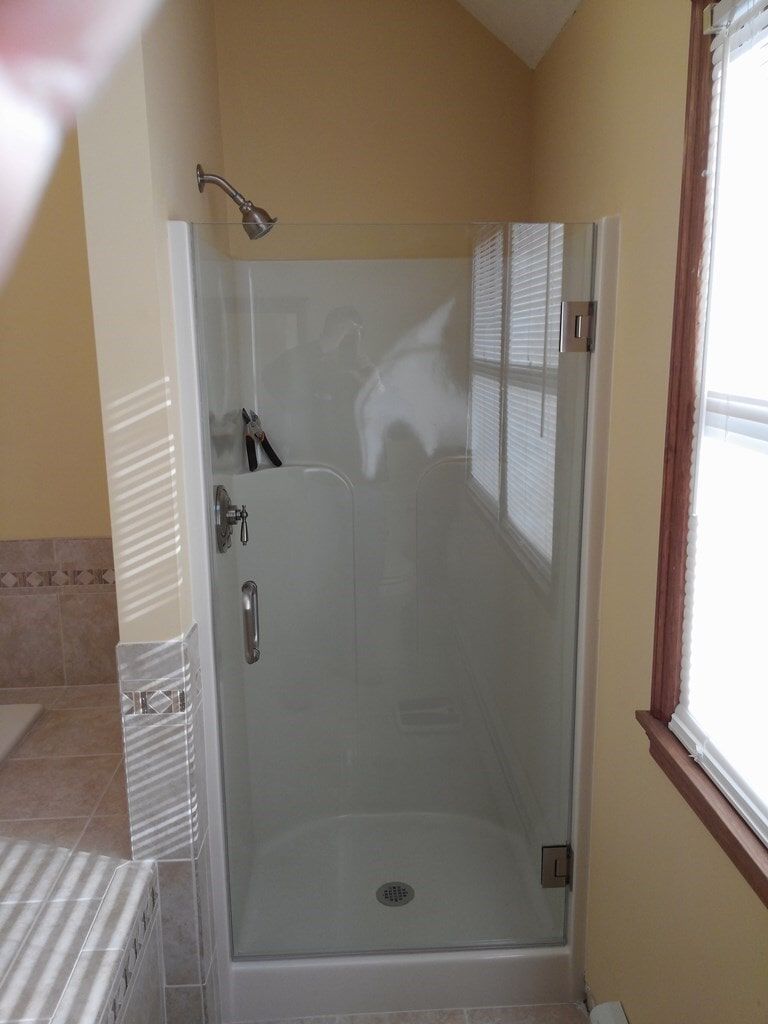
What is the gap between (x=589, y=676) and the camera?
1879 mm

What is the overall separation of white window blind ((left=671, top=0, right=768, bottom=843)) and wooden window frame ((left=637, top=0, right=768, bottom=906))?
3 cm

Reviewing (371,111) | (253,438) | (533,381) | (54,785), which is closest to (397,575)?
(253,438)

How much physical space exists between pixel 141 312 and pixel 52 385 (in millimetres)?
1148

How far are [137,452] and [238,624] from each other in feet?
2.05

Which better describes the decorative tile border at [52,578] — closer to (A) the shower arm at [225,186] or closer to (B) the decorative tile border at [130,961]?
(B) the decorative tile border at [130,961]

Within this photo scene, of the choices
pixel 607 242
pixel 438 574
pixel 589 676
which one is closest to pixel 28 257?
pixel 438 574

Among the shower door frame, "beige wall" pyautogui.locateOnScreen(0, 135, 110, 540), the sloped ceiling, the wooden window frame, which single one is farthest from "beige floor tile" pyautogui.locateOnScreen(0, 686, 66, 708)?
the sloped ceiling

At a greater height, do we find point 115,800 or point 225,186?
point 225,186

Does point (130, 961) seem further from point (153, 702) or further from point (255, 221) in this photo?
point (255, 221)

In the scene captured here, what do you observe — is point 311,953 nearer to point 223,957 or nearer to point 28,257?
point 223,957

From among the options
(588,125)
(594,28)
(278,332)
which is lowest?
(278,332)

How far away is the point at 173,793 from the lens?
66.3 inches

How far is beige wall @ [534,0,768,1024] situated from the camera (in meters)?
1.27

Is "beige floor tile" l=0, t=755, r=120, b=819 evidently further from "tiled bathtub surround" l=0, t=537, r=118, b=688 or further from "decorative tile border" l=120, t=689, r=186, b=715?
"tiled bathtub surround" l=0, t=537, r=118, b=688
